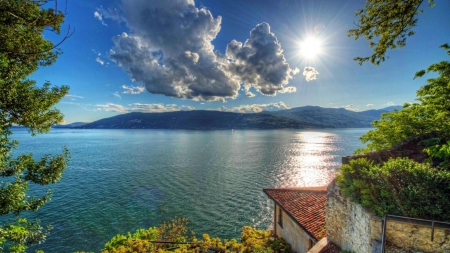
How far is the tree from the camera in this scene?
825cm

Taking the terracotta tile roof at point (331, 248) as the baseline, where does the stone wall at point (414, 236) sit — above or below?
above

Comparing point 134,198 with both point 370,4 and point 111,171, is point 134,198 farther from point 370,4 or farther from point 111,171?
point 370,4

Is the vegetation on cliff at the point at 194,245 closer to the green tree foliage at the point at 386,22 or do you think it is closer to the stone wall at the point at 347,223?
the stone wall at the point at 347,223

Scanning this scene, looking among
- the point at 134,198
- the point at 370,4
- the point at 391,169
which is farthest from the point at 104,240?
the point at 370,4

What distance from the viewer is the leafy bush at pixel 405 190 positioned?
586 centimetres

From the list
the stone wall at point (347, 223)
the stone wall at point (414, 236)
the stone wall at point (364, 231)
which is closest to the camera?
the stone wall at point (414, 236)

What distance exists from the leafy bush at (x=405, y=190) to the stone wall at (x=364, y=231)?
381 millimetres

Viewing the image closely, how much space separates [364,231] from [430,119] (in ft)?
39.8

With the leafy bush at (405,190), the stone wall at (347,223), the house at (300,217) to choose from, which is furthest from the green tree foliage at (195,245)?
the leafy bush at (405,190)

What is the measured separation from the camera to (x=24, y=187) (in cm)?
988

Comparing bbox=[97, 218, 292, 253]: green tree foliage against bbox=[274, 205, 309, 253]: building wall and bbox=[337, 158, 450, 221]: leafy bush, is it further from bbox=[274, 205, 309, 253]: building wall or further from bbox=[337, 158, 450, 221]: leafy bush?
bbox=[337, 158, 450, 221]: leafy bush

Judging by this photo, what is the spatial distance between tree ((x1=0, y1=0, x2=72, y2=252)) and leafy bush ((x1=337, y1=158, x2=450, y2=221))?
1364cm

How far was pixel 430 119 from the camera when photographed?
13.4m

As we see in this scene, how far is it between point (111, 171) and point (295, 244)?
46.3 meters
